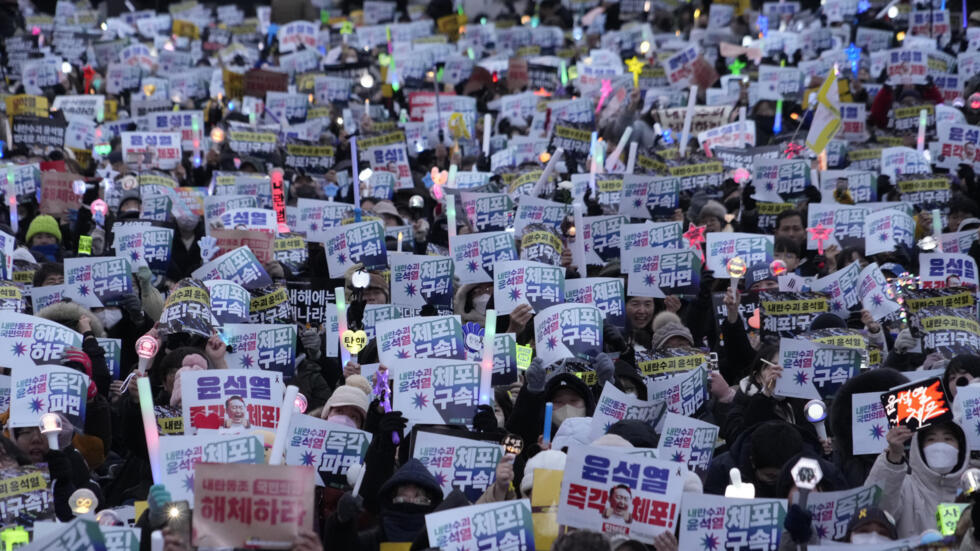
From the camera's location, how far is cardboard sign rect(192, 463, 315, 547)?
264 inches

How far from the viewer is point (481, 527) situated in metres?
7.24

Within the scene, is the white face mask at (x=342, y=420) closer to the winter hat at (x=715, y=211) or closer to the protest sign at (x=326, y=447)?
the protest sign at (x=326, y=447)

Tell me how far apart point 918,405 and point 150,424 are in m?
3.32

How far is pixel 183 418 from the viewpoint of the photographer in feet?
29.6

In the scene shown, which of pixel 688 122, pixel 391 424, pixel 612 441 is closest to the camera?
pixel 612 441

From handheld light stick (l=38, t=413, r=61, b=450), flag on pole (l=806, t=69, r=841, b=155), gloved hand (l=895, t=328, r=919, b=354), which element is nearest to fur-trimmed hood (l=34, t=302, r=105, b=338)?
handheld light stick (l=38, t=413, r=61, b=450)

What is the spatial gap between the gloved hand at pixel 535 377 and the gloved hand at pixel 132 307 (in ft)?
9.76

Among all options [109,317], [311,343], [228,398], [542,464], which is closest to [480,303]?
[311,343]

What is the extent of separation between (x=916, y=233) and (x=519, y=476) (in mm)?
6577

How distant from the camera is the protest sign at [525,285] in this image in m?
11.3

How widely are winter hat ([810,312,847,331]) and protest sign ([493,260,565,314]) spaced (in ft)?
5.35

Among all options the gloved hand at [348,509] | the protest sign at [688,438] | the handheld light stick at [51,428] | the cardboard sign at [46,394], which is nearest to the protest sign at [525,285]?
the protest sign at [688,438]

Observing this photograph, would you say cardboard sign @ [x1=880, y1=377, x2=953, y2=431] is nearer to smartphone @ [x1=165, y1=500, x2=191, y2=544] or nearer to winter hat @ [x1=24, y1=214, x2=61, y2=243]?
smartphone @ [x1=165, y1=500, x2=191, y2=544]

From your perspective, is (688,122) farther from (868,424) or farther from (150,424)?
(150,424)
